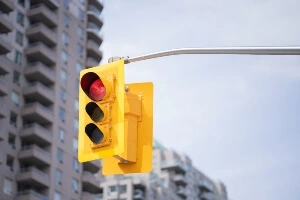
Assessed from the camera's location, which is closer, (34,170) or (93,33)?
(34,170)

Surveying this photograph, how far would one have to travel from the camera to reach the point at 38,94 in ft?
243

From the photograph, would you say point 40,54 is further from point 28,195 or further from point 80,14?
point 28,195

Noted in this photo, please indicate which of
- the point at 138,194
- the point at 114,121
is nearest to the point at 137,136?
the point at 114,121

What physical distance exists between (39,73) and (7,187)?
508 inches

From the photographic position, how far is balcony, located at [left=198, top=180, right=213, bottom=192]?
147625 mm

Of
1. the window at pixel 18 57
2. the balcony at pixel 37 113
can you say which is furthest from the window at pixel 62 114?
the window at pixel 18 57

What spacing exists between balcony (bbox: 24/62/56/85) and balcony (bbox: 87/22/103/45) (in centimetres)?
1122

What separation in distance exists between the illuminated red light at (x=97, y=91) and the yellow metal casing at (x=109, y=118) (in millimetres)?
59

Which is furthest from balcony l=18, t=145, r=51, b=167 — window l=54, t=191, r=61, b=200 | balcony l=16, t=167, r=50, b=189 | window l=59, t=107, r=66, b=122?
window l=59, t=107, r=66, b=122

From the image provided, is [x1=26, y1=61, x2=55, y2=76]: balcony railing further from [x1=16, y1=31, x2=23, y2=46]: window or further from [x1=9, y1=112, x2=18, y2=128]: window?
[x1=9, y1=112, x2=18, y2=128]: window

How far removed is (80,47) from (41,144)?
15892 millimetres

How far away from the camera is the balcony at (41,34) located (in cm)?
7738

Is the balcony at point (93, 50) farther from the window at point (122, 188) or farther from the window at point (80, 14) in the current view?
the window at point (122, 188)

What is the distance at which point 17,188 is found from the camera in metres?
70.8
